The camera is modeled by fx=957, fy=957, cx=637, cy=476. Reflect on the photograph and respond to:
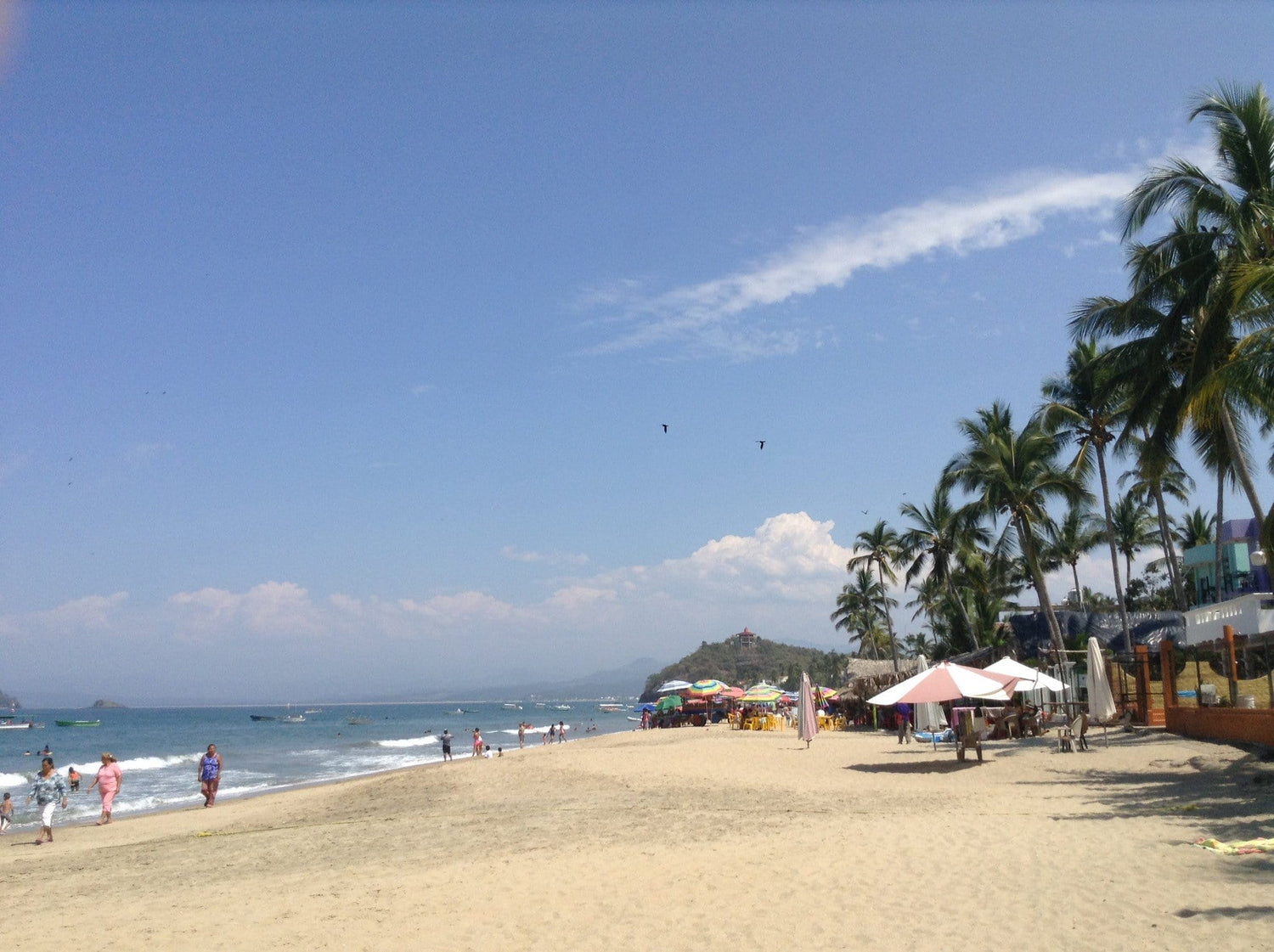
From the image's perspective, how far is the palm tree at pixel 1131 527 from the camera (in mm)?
41375

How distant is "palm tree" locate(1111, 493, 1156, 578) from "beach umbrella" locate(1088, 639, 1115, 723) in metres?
25.5

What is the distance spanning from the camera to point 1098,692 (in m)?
18.2

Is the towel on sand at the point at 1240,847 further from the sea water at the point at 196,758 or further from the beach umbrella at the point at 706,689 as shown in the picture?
the beach umbrella at the point at 706,689

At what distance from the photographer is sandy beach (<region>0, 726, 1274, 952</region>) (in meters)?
6.93

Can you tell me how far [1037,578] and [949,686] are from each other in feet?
36.2

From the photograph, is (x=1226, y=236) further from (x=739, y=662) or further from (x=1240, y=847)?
(x=739, y=662)

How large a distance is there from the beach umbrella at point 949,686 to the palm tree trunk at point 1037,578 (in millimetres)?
6683

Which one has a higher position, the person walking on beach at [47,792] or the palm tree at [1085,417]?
the palm tree at [1085,417]

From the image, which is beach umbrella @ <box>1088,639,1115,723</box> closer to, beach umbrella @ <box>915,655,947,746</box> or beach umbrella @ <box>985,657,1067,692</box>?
beach umbrella @ <box>985,657,1067,692</box>

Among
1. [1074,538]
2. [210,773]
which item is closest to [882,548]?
[1074,538]

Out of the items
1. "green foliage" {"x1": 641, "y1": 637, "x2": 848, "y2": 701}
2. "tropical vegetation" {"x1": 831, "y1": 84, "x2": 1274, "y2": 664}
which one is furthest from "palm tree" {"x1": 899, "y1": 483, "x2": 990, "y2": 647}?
"green foliage" {"x1": 641, "y1": 637, "x2": 848, "y2": 701}

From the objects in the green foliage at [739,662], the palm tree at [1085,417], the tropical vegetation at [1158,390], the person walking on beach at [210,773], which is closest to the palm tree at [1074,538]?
the tropical vegetation at [1158,390]

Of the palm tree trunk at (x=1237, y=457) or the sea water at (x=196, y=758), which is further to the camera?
the sea water at (x=196, y=758)

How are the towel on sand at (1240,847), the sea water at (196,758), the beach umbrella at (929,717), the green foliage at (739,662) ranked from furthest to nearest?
1. the green foliage at (739,662)
2. the sea water at (196,758)
3. the beach umbrella at (929,717)
4. the towel on sand at (1240,847)
